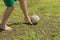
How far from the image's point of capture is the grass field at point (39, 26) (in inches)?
194

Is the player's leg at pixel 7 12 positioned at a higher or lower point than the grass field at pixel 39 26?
higher

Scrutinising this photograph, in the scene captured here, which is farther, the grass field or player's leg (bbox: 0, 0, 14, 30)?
player's leg (bbox: 0, 0, 14, 30)

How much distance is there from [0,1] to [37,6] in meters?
1.41

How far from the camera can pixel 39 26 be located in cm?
554

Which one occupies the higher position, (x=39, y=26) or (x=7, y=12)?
(x=7, y=12)

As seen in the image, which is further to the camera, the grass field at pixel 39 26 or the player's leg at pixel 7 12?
the player's leg at pixel 7 12

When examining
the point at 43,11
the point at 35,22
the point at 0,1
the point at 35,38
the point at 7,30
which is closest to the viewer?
the point at 35,38

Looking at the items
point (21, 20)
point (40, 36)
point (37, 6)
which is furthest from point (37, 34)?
point (37, 6)

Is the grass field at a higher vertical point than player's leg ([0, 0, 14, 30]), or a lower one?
lower

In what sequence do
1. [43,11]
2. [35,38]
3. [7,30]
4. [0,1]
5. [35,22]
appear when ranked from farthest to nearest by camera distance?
[0,1] → [43,11] → [35,22] → [7,30] → [35,38]

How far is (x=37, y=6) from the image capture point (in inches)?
284

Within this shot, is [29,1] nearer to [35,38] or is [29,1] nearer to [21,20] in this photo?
[21,20]

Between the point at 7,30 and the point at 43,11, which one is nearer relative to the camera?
the point at 7,30

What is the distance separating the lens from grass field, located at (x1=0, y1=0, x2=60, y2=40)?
4938mm
